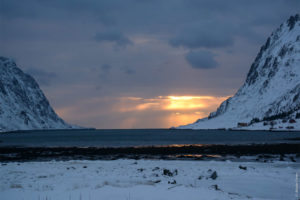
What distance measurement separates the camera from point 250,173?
25.4m

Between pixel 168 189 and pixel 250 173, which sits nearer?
pixel 168 189

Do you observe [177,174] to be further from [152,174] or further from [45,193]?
[45,193]

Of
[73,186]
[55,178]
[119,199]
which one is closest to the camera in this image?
[119,199]

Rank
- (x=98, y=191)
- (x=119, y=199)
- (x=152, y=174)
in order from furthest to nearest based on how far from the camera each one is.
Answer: (x=152, y=174), (x=98, y=191), (x=119, y=199)

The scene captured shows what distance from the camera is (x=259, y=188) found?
790 inches

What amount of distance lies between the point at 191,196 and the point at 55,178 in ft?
40.6

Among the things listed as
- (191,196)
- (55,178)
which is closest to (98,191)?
(191,196)

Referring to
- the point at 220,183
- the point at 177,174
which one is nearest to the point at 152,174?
the point at 177,174

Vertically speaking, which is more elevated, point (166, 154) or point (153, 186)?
point (153, 186)

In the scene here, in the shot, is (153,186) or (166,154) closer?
(153,186)

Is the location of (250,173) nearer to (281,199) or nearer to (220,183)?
(220,183)

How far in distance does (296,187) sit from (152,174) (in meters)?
11.0

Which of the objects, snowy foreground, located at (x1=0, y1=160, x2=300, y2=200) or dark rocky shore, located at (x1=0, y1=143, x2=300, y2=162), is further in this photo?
dark rocky shore, located at (x1=0, y1=143, x2=300, y2=162)

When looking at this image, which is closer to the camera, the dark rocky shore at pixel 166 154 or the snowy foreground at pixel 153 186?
the snowy foreground at pixel 153 186
